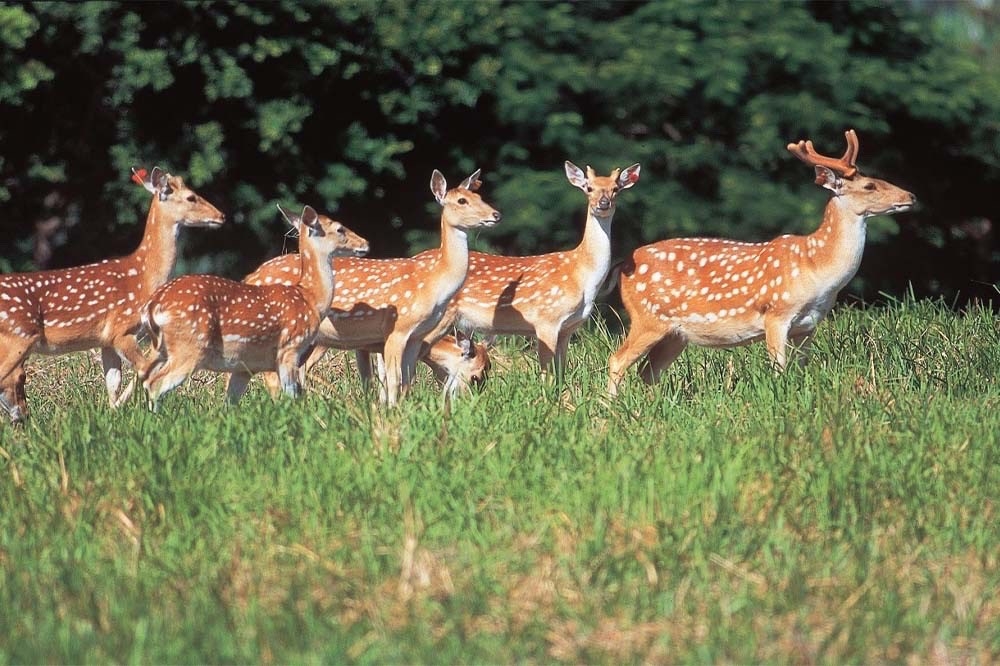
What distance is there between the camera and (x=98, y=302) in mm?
8492

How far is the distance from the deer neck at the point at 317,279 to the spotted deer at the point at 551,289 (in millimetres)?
800

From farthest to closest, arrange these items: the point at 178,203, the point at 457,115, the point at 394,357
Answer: the point at 457,115, the point at 178,203, the point at 394,357

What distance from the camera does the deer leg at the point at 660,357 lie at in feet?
29.8

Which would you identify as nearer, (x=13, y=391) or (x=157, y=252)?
(x=13, y=391)

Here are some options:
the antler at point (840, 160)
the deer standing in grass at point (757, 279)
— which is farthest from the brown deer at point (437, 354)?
the antler at point (840, 160)

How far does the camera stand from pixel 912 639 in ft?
15.8

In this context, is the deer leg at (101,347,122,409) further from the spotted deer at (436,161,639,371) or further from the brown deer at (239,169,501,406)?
the spotted deer at (436,161,639,371)

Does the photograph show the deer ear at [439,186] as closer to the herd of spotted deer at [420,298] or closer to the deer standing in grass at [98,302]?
the herd of spotted deer at [420,298]

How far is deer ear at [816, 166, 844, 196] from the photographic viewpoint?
844 cm

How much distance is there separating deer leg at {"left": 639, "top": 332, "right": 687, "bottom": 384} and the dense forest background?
3.21 metres

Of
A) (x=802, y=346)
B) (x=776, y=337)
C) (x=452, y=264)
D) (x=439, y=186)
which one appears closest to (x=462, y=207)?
(x=439, y=186)

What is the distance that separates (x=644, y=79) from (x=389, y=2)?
186 centimetres

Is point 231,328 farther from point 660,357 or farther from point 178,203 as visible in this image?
point 660,357

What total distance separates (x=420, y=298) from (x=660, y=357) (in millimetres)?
1300
